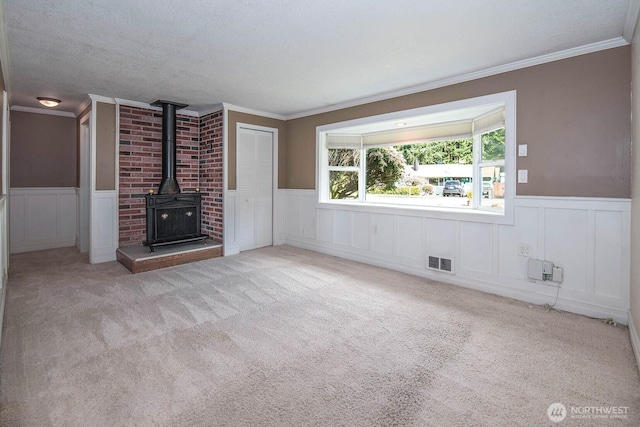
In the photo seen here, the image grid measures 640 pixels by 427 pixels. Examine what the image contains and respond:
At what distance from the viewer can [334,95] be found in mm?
4566

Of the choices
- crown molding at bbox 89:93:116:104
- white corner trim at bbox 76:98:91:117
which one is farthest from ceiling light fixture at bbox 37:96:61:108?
crown molding at bbox 89:93:116:104

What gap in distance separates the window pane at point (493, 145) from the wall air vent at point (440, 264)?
1293 mm

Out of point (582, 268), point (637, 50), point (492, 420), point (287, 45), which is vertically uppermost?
point (287, 45)

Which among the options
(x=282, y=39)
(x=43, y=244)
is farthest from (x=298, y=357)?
(x=43, y=244)

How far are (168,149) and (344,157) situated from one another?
2.78 m

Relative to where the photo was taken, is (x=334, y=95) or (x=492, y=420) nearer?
(x=492, y=420)

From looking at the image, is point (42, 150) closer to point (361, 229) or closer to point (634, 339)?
point (361, 229)

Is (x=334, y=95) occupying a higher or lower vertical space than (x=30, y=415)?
higher

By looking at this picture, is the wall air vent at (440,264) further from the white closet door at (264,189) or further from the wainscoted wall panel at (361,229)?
the white closet door at (264,189)

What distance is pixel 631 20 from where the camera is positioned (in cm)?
238

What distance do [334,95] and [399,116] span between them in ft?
3.14

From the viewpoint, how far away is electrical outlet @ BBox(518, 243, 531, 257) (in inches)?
129

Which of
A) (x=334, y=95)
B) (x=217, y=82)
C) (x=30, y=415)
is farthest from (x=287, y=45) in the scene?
(x=30, y=415)

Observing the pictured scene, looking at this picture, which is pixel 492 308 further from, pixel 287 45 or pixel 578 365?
pixel 287 45
